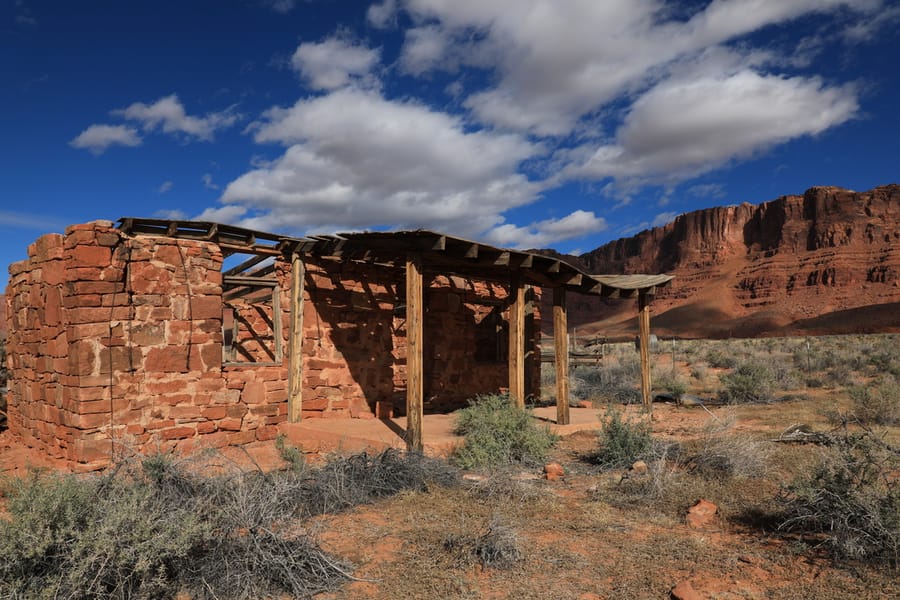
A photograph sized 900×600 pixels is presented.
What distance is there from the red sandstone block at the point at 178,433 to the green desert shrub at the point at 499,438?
11.8ft

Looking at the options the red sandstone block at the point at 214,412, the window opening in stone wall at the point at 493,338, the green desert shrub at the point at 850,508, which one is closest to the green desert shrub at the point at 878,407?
the green desert shrub at the point at 850,508

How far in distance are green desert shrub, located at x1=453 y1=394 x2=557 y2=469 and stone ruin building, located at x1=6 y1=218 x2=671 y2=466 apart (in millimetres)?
600

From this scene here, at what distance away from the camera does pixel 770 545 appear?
178 inches

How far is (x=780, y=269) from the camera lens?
5722cm

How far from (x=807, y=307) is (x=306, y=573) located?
56547mm

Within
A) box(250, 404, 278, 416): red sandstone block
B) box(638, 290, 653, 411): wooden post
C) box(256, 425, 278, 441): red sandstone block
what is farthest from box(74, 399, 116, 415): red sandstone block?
box(638, 290, 653, 411): wooden post

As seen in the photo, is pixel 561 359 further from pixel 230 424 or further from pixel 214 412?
pixel 214 412

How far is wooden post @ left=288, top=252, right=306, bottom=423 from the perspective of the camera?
884 centimetres

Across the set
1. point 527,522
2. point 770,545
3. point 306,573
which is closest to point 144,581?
point 306,573

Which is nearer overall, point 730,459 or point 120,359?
point 730,459

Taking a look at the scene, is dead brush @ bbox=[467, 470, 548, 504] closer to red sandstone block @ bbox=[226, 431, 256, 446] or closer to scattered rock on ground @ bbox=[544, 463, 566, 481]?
scattered rock on ground @ bbox=[544, 463, 566, 481]

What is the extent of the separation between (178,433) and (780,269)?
61.9 metres

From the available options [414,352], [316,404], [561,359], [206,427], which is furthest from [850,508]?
[206,427]

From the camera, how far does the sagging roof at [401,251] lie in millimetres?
7512
